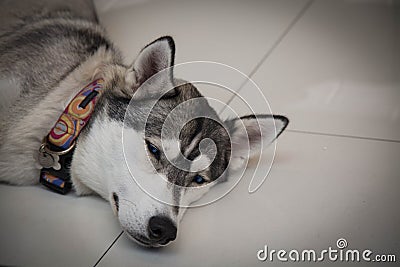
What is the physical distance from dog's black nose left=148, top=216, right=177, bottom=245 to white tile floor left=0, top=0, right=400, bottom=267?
1.5 inches

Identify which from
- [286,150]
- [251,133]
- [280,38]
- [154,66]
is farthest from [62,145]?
[280,38]

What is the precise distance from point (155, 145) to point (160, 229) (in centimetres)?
19

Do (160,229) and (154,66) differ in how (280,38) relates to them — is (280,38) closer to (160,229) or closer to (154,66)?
(154,66)

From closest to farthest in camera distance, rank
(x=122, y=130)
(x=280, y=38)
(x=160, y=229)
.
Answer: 1. (x=160, y=229)
2. (x=122, y=130)
3. (x=280, y=38)

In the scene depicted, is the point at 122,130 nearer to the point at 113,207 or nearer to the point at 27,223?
the point at 113,207

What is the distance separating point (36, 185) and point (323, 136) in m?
0.79

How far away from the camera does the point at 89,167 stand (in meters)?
1.21

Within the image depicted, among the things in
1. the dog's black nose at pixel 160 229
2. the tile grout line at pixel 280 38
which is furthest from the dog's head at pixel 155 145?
the tile grout line at pixel 280 38

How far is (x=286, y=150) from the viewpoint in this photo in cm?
140

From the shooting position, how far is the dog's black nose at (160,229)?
1.05 meters

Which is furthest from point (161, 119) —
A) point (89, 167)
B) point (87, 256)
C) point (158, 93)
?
point (87, 256)

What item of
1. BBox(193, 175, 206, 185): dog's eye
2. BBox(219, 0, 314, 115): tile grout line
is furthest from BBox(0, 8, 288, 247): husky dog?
BBox(219, 0, 314, 115): tile grout line

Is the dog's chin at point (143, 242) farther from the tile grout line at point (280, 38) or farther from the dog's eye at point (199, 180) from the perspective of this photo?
the tile grout line at point (280, 38)

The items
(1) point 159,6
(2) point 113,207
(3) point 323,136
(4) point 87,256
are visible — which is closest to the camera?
(4) point 87,256
